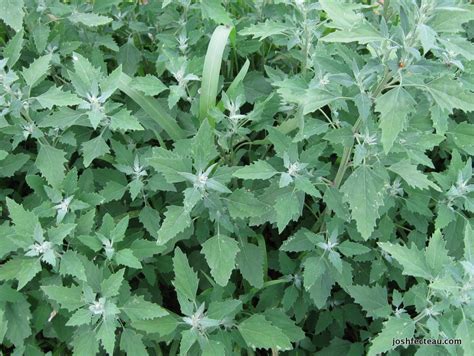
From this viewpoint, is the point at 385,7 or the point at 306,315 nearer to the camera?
the point at 385,7

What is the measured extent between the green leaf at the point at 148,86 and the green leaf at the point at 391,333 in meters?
1.29

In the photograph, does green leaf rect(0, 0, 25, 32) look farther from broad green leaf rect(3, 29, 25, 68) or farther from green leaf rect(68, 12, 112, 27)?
green leaf rect(68, 12, 112, 27)

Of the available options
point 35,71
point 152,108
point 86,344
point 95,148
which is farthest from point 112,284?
point 35,71

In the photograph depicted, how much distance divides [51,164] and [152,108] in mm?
488

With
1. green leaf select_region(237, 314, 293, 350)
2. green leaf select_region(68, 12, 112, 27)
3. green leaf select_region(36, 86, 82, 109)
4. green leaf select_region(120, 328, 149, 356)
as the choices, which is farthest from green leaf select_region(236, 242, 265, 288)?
green leaf select_region(68, 12, 112, 27)

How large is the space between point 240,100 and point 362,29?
2.44ft

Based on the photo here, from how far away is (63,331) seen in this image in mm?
2012

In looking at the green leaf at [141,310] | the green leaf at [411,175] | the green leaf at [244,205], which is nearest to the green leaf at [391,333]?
the green leaf at [411,175]

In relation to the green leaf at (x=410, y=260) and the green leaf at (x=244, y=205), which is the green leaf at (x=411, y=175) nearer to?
the green leaf at (x=410, y=260)

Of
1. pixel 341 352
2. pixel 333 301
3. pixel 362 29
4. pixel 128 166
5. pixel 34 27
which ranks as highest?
pixel 362 29

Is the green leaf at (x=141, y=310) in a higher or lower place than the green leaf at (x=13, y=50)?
lower

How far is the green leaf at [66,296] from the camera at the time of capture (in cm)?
169

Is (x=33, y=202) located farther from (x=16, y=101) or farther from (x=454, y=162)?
(x=454, y=162)

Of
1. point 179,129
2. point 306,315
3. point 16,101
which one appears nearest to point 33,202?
point 16,101
